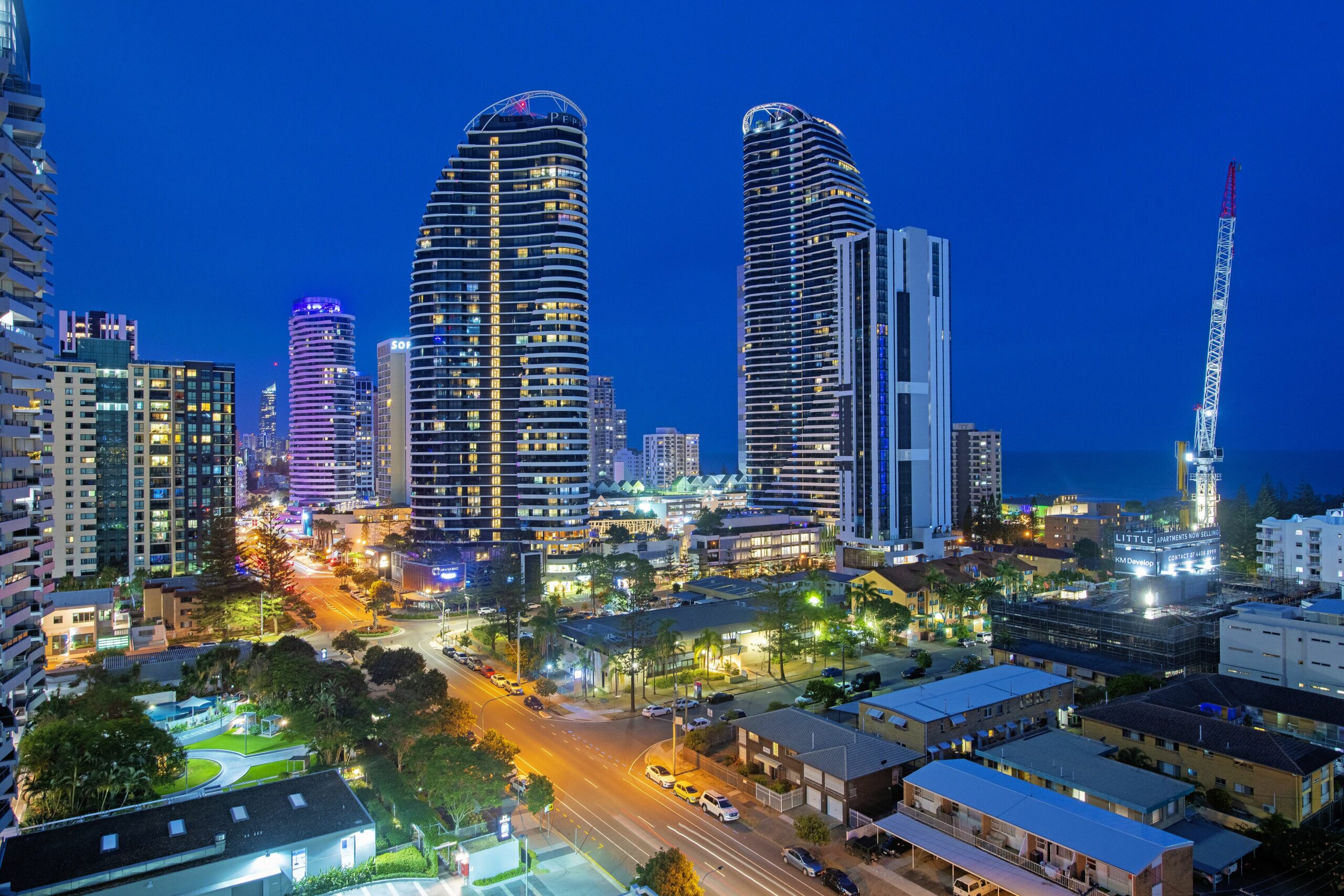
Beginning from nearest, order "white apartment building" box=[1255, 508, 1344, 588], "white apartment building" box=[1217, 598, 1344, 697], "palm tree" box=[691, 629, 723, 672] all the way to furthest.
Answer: "white apartment building" box=[1217, 598, 1344, 697] < "palm tree" box=[691, 629, 723, 672] < "white apartment building" box=[1255, 508, 1344, 588]

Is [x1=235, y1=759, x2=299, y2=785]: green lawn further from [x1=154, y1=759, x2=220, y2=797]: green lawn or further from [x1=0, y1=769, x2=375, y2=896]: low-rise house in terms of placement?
[x1=0, y1=769, x2=375, y2=896]: low-rise house

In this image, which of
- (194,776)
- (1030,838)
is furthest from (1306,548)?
(194,776)

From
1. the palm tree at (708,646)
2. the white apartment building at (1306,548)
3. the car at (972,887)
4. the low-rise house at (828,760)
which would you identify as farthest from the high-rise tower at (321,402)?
the car at (972,887)

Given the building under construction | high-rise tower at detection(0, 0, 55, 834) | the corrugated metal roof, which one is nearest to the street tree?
the corrugated metal roof

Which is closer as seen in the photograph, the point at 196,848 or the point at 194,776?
the point at 196,848

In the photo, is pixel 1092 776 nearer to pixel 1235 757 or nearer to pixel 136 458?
pixel 1235 757

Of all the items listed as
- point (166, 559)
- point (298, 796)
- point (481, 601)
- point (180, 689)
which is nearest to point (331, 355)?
point (166, 559)

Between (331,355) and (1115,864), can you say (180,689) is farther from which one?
(331,355)
